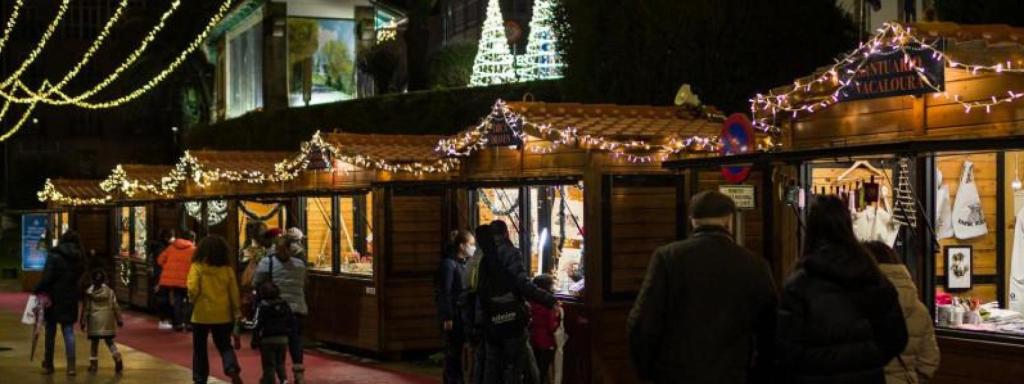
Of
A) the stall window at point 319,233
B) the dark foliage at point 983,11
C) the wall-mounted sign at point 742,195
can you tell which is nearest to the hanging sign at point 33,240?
the stall window at point 319,233

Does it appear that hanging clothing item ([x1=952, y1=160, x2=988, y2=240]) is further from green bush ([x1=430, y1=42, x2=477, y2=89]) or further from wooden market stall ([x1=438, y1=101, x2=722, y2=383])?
green bush ([x1=430, y1=42, x2=477, y2=89])

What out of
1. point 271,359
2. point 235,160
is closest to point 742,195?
point 271,359

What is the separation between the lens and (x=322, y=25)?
38469mm

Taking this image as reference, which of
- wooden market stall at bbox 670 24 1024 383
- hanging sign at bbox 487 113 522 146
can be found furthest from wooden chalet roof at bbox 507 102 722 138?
wooden market stall at bbox 670 24 1024 383

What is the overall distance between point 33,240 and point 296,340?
21.3 m

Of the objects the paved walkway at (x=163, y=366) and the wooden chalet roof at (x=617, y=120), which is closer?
the wooden chalet roof at (x=617, y=120)

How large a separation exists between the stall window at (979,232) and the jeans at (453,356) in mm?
4169

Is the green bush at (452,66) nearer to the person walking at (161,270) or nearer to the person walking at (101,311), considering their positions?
the person walking at (161,270)

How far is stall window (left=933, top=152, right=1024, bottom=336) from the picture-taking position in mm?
9125

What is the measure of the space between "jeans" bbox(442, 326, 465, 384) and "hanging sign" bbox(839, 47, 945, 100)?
4.02 metres

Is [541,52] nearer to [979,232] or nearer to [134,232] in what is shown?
[134,232]

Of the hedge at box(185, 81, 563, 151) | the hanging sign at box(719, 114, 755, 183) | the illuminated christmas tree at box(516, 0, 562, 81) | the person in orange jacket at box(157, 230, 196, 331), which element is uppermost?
the illuminated christmas tree at box(516, 0, 562, 81)

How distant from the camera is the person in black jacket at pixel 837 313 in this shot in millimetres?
5590

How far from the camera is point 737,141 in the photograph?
34.5 feet
